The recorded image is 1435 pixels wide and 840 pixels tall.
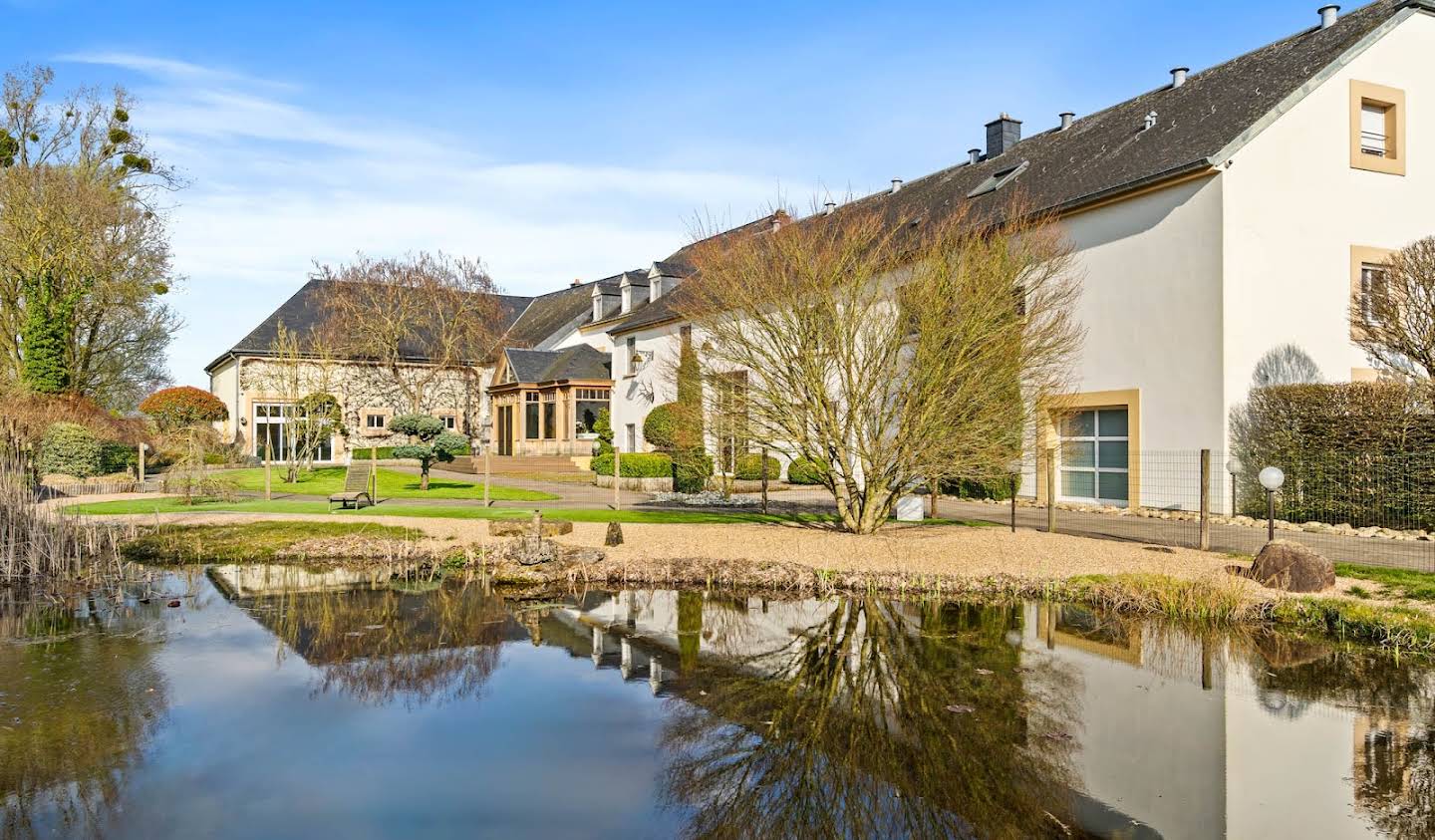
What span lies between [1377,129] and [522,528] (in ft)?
58.0

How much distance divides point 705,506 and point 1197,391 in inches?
388

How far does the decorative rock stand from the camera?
1540 cm

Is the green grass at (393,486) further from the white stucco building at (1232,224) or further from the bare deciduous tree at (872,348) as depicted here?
the bare deciduous tree at (872,348)

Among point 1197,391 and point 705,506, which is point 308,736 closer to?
point 705,506

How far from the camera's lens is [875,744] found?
6.71 m

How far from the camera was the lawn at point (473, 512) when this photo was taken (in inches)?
685

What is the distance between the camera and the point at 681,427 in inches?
666

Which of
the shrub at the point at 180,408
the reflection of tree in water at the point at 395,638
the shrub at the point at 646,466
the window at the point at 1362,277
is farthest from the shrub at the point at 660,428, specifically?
the shrub at the point at 180,408

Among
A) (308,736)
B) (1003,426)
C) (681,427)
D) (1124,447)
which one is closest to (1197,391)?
(1124,447)

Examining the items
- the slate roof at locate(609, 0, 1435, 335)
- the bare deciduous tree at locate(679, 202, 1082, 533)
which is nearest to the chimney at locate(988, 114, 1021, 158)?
the slate roof at locate(609, 0, 1435, 335)

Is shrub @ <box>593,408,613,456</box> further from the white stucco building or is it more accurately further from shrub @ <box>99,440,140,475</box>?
the white stucco building

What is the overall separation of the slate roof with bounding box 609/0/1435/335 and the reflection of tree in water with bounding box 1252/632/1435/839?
848 cm

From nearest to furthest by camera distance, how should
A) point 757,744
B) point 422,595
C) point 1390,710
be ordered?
point 757,744
point 1390,710
point 422,595

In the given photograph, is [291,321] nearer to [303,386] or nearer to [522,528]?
[303,386]
